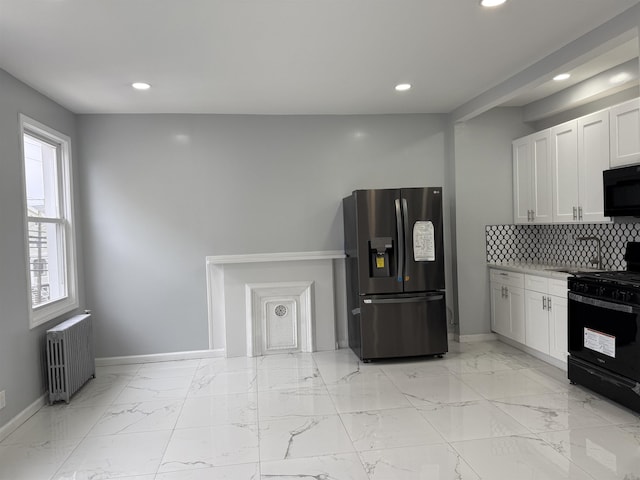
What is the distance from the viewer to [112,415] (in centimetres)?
347

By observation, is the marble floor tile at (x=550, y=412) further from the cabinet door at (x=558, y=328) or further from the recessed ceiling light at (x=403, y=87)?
the recessed ceiling light at (x=403, y=87)

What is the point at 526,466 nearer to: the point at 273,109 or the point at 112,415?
the point at 112,415

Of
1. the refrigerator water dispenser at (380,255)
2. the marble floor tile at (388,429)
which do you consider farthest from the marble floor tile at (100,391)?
the refrigerator water dispenser at (380,255)

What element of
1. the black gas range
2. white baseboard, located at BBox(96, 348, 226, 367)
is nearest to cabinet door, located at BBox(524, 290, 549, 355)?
the black gas range

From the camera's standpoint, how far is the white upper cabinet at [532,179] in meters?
4.52

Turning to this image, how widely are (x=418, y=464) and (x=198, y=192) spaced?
3.35 m

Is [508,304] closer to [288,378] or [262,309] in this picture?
[288,378]

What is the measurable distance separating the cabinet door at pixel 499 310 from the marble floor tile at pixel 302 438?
2.40m

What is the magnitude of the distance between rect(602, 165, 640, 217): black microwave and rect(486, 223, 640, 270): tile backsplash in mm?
460

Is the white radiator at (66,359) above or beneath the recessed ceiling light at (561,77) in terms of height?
beneath

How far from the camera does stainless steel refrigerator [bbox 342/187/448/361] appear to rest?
4422 millimetres

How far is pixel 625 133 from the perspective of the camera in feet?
11.5

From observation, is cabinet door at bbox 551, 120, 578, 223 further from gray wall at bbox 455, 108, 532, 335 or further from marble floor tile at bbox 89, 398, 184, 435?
marble floor tile at bbox 89, 398, 184, 435

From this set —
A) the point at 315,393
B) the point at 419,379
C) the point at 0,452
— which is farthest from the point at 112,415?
the point at 419,379
